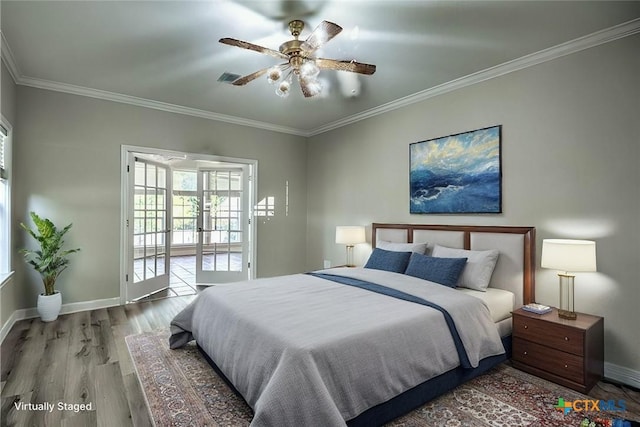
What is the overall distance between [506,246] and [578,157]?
37.0 inches

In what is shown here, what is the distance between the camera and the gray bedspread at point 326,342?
162cm

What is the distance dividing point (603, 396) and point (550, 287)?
842mm

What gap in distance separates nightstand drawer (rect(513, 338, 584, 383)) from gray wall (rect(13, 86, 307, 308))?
4403mm

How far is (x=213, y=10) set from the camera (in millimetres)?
2357

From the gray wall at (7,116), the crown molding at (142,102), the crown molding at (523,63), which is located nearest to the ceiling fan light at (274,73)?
the crown molding at (523,63)

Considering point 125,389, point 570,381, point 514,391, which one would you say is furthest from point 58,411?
point 570,381

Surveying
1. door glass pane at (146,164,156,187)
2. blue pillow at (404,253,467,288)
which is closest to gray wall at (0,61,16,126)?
door glass pane at (146,164,156,187)

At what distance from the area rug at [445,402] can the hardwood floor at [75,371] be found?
138 mm

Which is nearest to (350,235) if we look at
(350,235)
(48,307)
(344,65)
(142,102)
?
(350,235)

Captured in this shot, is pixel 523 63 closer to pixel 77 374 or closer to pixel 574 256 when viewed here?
pixel 574 256

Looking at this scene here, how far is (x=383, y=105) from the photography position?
4.35 metres

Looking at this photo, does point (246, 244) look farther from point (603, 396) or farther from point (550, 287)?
point (603, 396)

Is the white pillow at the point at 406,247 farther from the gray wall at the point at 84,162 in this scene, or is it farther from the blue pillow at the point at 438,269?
the gray wall at the point at 84,162

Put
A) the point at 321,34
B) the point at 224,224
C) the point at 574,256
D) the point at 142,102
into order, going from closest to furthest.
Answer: the point at 321,34 < the point at 574,256 < the point at 142,102 < the point at 224,224
